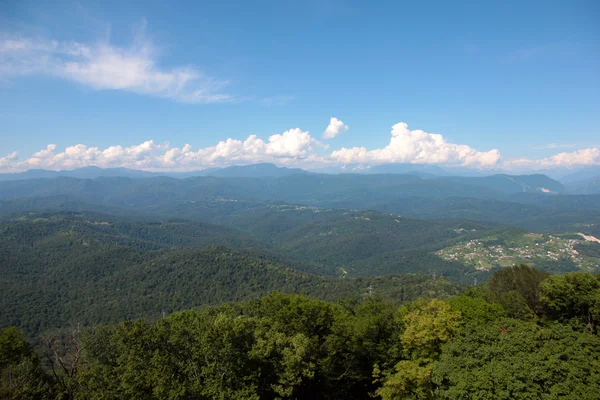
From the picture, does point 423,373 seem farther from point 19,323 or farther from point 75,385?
point 19,323

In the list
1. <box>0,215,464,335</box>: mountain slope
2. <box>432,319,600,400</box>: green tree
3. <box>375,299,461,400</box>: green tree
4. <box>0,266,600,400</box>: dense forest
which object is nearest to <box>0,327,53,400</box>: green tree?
<box>0,266,600,400</box>: dense forest

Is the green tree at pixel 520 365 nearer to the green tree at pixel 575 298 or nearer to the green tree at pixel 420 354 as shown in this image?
the green tree at pixel 420 354

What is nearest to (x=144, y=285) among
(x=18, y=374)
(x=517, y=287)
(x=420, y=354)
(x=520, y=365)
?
(x=18, y=374)

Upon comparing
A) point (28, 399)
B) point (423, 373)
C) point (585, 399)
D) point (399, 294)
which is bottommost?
point (399, 294)

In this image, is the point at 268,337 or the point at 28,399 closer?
the point at 28,399

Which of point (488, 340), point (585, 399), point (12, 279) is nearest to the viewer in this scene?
point (585, 399)

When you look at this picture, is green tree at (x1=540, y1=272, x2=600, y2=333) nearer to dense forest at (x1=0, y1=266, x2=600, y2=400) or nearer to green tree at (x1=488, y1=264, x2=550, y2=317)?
dense forest at (x1=0, y1=266, x2=600, y2=400)

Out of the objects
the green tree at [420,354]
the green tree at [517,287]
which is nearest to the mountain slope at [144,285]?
the green tree at [517,287]

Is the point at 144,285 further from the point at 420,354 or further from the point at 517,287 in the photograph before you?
the point at 517,287

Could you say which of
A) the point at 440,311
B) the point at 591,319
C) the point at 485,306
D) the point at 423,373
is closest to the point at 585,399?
the point at 423,373

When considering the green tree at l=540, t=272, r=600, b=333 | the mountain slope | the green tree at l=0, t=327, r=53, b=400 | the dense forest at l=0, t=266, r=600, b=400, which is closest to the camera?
the dense forest at l=0, t=266, r=600, b=400
